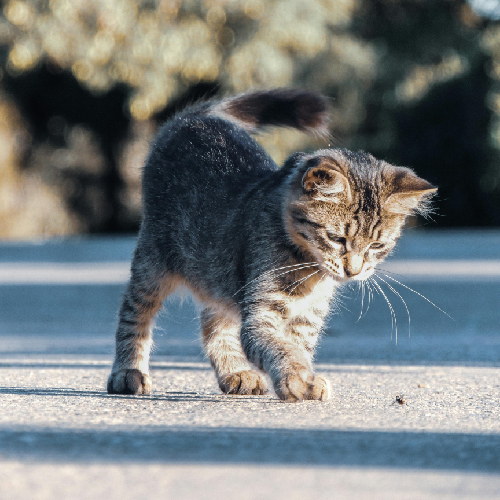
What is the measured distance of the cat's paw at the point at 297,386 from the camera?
13.4ft

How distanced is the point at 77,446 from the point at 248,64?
1472 cm

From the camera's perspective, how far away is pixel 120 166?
23.2 meters

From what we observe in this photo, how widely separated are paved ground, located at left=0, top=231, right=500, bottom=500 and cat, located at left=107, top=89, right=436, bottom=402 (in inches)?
9.1

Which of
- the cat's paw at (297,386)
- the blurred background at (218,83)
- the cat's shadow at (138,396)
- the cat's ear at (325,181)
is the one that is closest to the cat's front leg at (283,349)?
the cat's paw at (297,386)

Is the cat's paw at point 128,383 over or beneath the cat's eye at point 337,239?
beneath

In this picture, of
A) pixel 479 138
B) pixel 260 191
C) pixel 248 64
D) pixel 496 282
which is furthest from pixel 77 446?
pixel 479 138

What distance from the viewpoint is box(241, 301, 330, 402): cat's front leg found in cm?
412

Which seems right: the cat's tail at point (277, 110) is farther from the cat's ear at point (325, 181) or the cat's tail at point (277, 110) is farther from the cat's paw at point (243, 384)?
the cat's paw at point (243, 384)

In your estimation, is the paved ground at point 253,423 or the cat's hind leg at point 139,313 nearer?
the paved ground at point 253,423

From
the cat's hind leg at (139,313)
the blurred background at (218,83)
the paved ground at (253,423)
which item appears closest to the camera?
the paved ground at (253,423)

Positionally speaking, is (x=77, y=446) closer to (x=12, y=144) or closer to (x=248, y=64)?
(x=248, y=64)

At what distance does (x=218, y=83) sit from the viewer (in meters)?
15.6

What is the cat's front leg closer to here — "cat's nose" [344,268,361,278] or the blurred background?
"cat's nose" [344,268,361,278]

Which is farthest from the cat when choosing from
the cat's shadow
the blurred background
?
the blurred background
